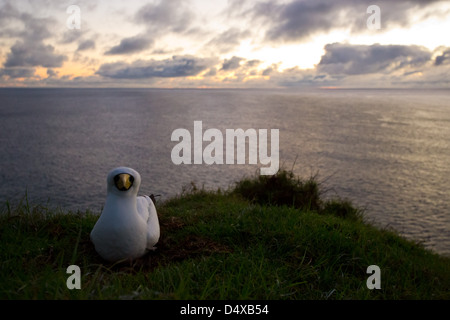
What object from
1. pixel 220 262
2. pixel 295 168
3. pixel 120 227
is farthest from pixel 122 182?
pixel 295 168

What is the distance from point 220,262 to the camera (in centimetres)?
479

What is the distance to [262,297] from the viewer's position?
12.2 ft

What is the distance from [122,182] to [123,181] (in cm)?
2

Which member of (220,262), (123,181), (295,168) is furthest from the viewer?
(295,168)

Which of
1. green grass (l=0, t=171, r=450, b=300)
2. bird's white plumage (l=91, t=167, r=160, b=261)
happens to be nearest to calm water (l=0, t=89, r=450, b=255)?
green grass (l=0, t=171, r=450, b=300)

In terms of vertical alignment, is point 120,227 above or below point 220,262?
above

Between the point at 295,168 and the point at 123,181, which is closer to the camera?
the point at 123,181

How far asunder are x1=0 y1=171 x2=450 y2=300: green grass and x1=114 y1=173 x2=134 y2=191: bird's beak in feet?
3.51

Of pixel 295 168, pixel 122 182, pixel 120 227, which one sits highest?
pixel 122 182

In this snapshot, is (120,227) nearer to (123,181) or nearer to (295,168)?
(123,181)

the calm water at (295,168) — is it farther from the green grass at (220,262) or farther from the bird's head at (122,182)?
the bird's head at (122,182)

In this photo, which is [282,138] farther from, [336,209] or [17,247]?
[17,247]

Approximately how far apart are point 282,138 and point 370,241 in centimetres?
4414

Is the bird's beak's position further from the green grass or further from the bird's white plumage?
the green grass
